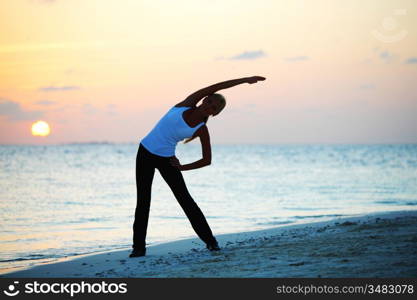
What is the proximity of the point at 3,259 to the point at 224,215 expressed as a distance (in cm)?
621

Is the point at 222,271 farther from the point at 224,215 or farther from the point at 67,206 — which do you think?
the point at 67,206

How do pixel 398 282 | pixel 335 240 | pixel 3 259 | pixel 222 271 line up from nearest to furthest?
pixel 398 282, pixel 222 271, pixel 335 240, pixel 3 259

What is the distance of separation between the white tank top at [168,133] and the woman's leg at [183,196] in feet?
0.70

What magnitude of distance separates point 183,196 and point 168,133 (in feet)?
2.86

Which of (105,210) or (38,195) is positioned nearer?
(105,210)

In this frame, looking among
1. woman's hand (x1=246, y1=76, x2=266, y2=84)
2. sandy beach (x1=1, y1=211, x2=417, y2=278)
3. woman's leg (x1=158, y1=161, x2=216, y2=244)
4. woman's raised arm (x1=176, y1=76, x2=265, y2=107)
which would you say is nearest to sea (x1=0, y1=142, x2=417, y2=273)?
sandy beach (x1=1, y1=211, x2=417, y2=278)

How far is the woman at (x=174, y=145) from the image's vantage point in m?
6.29

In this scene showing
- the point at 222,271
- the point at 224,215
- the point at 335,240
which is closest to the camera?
the point at 222,271

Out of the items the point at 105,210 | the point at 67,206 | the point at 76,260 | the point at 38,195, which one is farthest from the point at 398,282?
the point at 38,195

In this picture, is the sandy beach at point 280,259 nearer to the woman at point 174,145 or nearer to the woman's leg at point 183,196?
the woman's leg at point 183,196

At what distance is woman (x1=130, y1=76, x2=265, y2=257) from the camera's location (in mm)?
6293

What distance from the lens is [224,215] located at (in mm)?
13258

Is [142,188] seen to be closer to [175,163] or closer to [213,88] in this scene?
[175,163]

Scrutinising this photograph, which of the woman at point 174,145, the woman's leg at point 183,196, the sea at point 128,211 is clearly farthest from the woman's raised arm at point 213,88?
the sea at point 128,211
